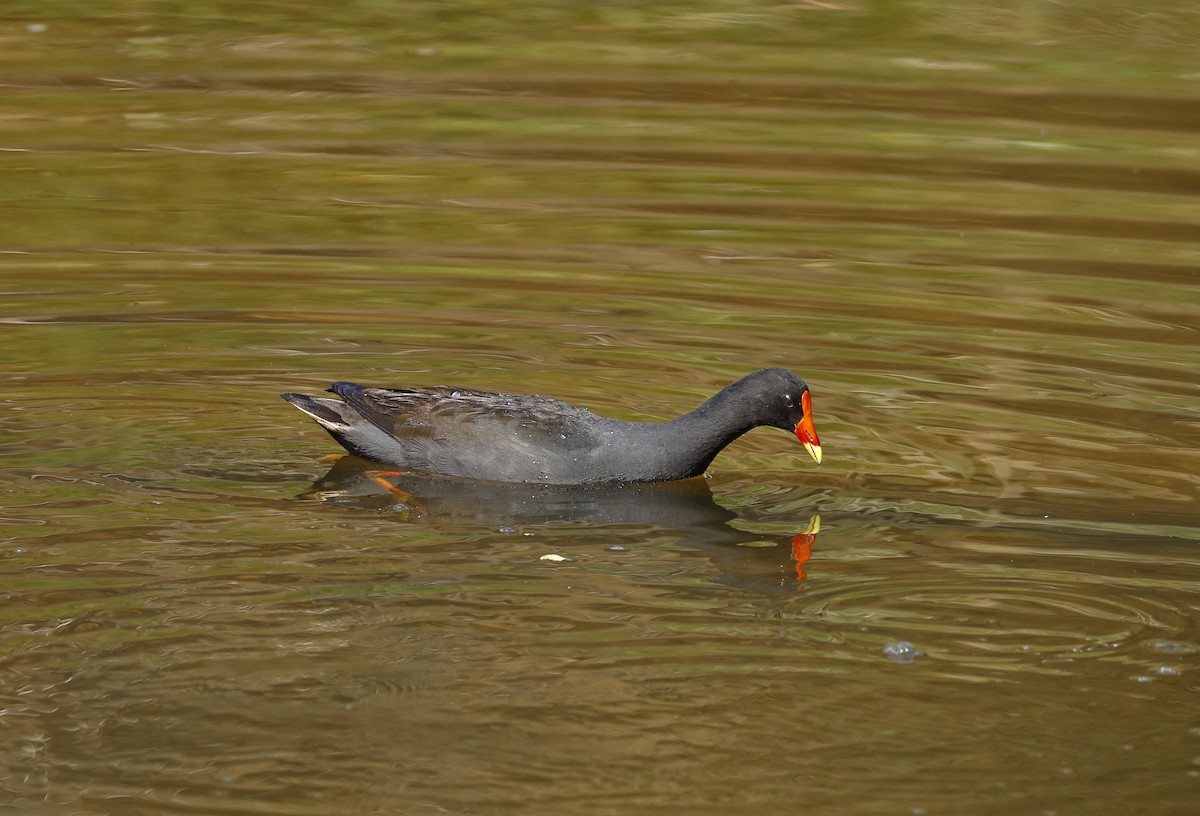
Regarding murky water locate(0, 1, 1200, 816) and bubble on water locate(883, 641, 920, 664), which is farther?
bubble on water locate(883, 641, 920, 664)

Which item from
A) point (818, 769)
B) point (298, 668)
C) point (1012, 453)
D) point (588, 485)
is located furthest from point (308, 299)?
point (818, 769)

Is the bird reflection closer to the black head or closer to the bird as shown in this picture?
the bird

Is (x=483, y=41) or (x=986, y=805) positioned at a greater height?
(x=483, y=41)

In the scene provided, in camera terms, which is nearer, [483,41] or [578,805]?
[578,805]

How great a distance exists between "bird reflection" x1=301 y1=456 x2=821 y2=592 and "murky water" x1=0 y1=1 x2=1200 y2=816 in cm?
3

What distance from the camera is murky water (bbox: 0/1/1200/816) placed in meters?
4.98

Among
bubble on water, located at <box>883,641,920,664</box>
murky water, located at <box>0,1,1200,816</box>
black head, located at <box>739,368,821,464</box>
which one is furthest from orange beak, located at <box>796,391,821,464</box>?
bubble on water, located at <box>883,641,920,664</box>

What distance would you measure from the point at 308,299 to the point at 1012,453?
12.7ft

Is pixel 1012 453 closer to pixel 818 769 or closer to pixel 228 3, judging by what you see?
pixel 818 769

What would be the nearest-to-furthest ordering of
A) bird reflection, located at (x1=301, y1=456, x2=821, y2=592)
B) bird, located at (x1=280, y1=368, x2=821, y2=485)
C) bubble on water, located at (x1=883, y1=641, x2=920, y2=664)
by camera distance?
bubble on water, located at (x1=883, y1=641, x2=920, y2=664)
bird reflection, located at (x1=301, y1=456, x2=821, y2=592)
bird, located at (x1=280, y1=368, x2=821, y2=485)

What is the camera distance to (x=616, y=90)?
13.7 m

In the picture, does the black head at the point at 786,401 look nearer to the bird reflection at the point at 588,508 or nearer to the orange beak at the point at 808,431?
the orange beak at the point at 808,431

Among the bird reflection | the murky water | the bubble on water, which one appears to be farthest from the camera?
the bird reflection

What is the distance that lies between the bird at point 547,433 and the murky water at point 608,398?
11 cm
